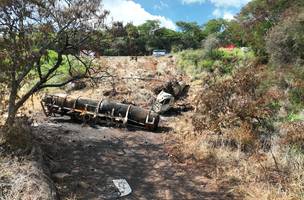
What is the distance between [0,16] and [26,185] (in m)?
5.25

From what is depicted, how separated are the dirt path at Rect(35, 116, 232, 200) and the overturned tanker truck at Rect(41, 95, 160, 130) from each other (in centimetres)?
42

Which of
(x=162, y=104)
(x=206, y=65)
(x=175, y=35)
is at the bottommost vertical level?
(x=162, y=104)

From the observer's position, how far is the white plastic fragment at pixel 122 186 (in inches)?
342

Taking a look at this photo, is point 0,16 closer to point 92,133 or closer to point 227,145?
point 92,133

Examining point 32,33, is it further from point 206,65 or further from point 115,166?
point 206,65

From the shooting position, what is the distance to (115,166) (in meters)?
10.6

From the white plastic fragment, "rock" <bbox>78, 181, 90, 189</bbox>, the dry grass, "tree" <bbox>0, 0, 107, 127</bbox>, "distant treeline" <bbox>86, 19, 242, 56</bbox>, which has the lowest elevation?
"rock" <bbox>78, 181, 90, 189</bbox>

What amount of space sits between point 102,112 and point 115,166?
479cm

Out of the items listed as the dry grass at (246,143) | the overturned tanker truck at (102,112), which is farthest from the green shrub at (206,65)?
the dry grass at (246,143)

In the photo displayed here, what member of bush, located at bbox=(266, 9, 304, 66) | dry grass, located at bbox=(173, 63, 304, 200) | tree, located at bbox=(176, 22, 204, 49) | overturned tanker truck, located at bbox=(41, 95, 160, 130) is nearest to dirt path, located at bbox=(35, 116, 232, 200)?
overturned tanker truck, located at bbox=(41, 95, 160, 130)

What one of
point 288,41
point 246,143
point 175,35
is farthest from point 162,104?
point 175,35

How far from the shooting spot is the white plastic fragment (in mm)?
8688

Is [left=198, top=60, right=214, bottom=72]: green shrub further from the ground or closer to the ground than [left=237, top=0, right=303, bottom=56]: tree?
closer to the ground

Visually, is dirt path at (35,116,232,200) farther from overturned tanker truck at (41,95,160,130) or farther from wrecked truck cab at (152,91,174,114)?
wrecked truck cab at (152,91,174,114)
